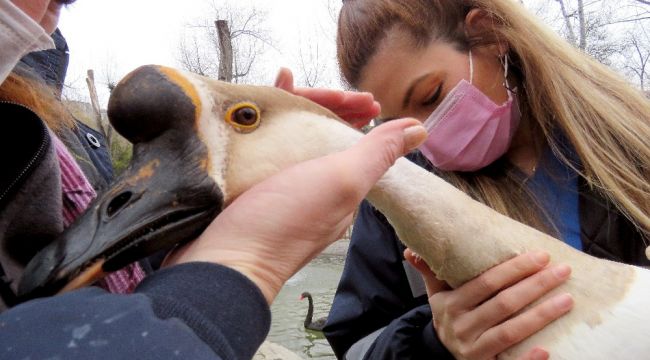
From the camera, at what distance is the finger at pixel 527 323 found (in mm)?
1433

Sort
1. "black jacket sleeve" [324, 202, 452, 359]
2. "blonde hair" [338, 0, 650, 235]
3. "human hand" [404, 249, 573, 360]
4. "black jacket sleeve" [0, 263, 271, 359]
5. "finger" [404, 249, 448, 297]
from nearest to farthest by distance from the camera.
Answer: "black jacket sleeve" [0, 263, 271, 359]
"human hand" [404, 249, 573, 360]
"finger" [404, 249, 448, 297]
"blonde hair" [338, 0, 650, 235]
"black jacket sleeve" [324, 202, 452, 359]

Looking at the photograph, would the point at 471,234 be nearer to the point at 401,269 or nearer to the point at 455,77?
the point at 401,269

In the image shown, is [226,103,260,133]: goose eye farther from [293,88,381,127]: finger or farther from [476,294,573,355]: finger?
[476,294,573,355]: finger

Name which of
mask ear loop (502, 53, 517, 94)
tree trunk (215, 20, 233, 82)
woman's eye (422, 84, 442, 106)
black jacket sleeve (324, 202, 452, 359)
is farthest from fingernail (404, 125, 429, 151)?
tree trunk (215, 20, 233, 82)

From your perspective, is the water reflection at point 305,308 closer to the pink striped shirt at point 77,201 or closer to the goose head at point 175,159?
the pink striped shirt at point 77,201

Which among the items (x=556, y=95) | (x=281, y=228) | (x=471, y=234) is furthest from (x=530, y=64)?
(x=281, y=228)

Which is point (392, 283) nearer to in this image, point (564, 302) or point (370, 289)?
point (370, 289)

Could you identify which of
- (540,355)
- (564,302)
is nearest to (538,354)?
(540,355)

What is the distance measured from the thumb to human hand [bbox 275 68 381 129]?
0.48 meters

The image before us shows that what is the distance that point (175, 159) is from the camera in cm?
128

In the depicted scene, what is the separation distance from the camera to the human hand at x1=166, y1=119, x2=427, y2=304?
102 centimetres

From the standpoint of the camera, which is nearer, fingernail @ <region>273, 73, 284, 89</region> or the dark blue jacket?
fingernail @ <region>273, 73, 284, 89</region>

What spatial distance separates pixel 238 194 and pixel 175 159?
0.17 metres

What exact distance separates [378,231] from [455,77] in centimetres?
74
